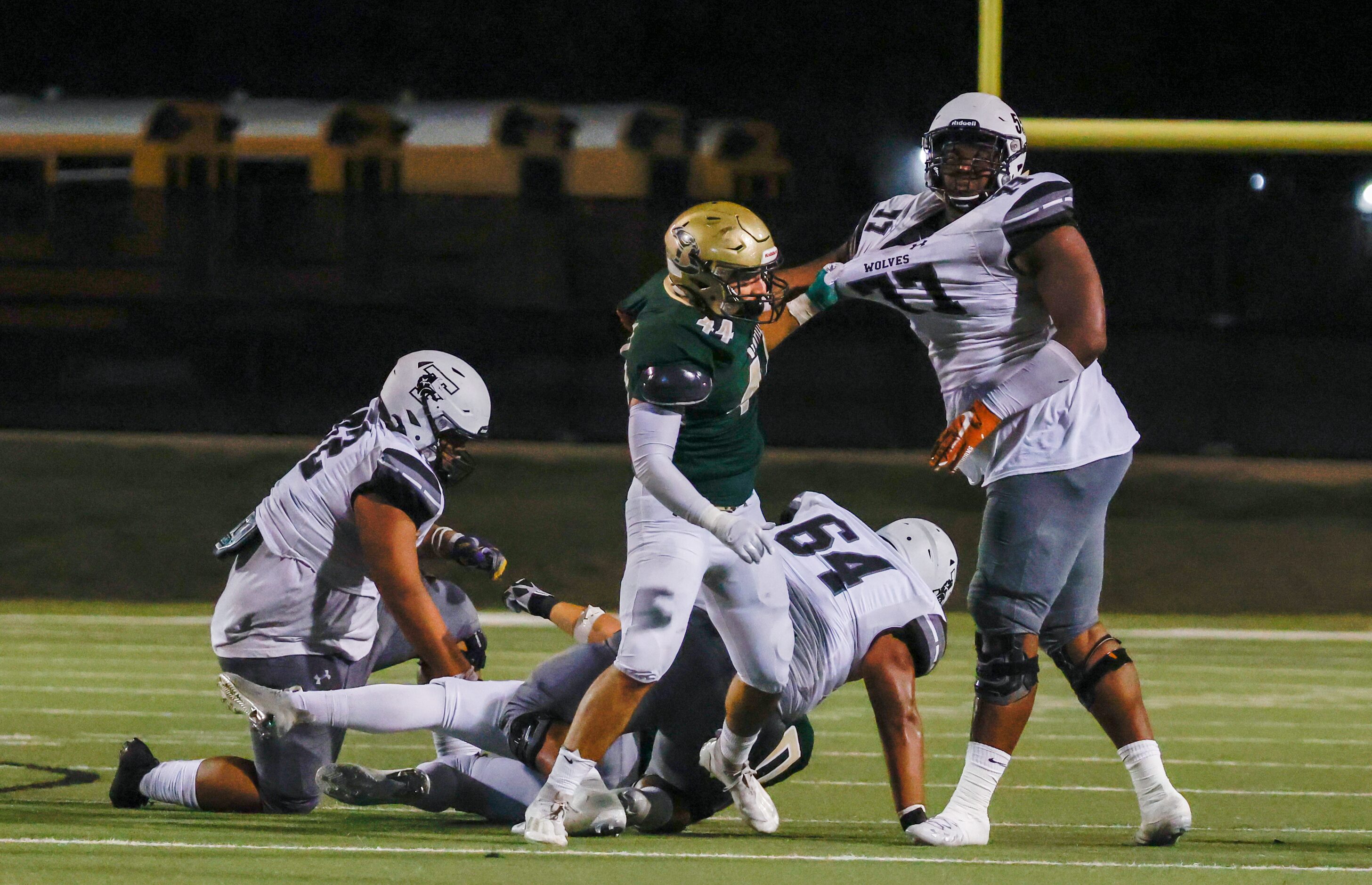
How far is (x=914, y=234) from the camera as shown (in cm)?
447

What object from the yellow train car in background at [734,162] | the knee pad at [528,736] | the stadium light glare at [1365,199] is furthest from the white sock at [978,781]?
Result: the yellow train car in background at [734,162]

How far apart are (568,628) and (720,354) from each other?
1061mm

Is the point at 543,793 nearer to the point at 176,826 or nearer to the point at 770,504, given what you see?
the point at 176,826

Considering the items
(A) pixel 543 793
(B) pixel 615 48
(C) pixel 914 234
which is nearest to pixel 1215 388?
(C) pixel 914 234

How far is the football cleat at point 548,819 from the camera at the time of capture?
3.96 m

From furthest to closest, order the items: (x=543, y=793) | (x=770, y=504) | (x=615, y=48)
→ (x=615, y=48)
(x=770, y=504)
(x=543, y=793)

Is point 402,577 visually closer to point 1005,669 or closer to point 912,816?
point 912,816

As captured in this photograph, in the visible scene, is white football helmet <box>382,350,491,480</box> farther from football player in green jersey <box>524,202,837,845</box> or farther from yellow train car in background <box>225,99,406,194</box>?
yellow train car in background <box>225,99,406,194</box>

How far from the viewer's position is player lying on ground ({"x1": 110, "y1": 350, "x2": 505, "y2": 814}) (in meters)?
4.51

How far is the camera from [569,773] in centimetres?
400

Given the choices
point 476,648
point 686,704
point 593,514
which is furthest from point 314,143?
point 686,704

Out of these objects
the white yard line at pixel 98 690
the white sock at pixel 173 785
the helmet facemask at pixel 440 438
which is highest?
the helmet facemask at pixel 440 438

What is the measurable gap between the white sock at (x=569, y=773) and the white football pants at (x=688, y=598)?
0.22 meters

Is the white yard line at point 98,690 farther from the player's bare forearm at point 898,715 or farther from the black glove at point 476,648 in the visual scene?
the player's bare forearm at point 898,715
